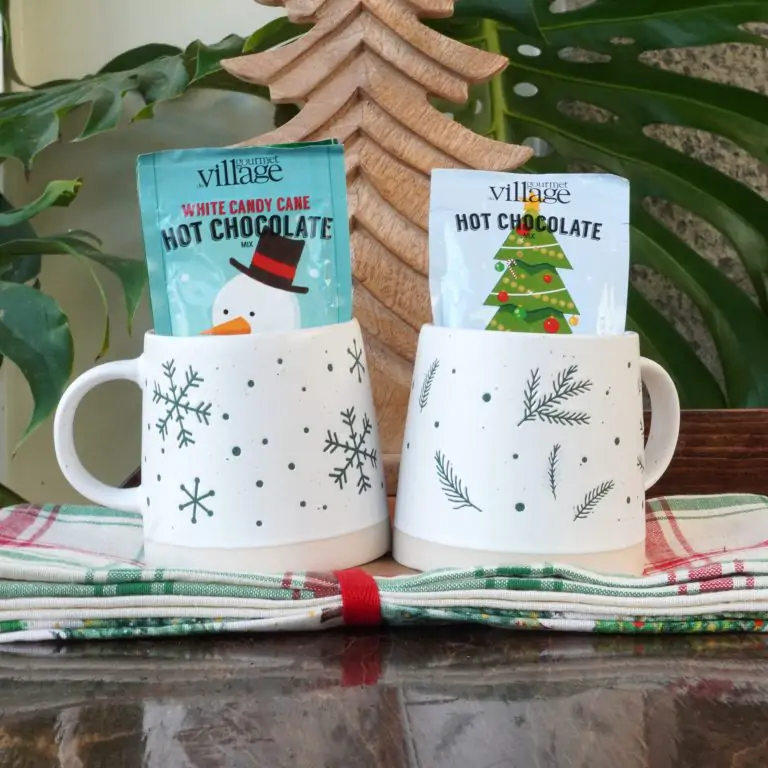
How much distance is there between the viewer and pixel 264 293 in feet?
1.46

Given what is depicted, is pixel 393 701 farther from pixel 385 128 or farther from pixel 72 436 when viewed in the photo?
pixel 385 128

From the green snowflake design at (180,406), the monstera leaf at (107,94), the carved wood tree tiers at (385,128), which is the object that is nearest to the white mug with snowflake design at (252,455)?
the green snowflake design at (180,406)

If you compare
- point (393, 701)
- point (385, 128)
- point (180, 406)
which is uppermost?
point (385, 128)

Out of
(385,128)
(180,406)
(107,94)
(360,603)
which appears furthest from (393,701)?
(107,94)

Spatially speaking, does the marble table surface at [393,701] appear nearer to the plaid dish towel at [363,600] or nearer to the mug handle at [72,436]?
the plaid dish towel at [363,600]

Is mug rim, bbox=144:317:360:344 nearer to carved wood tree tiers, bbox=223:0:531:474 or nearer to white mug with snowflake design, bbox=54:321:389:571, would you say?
white mug with snowflake design, bbox=54:321:389:571

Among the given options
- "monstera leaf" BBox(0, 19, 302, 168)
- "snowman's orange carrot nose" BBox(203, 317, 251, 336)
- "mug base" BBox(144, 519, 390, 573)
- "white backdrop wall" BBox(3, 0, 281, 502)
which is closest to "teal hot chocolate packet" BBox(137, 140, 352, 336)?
"snowman's orange carrot nose" BBox(203, 317, 251, 336)

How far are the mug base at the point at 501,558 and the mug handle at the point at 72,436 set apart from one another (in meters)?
0.16

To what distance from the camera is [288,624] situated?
0.38 metres

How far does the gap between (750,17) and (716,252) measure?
0.79ft

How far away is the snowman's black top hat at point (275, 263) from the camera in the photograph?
0.45 metres

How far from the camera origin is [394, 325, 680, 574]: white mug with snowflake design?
1.37ft

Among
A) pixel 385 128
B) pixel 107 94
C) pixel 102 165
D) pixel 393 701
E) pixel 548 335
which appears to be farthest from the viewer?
pixel 102 165

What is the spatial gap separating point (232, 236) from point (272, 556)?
0.17 metres
